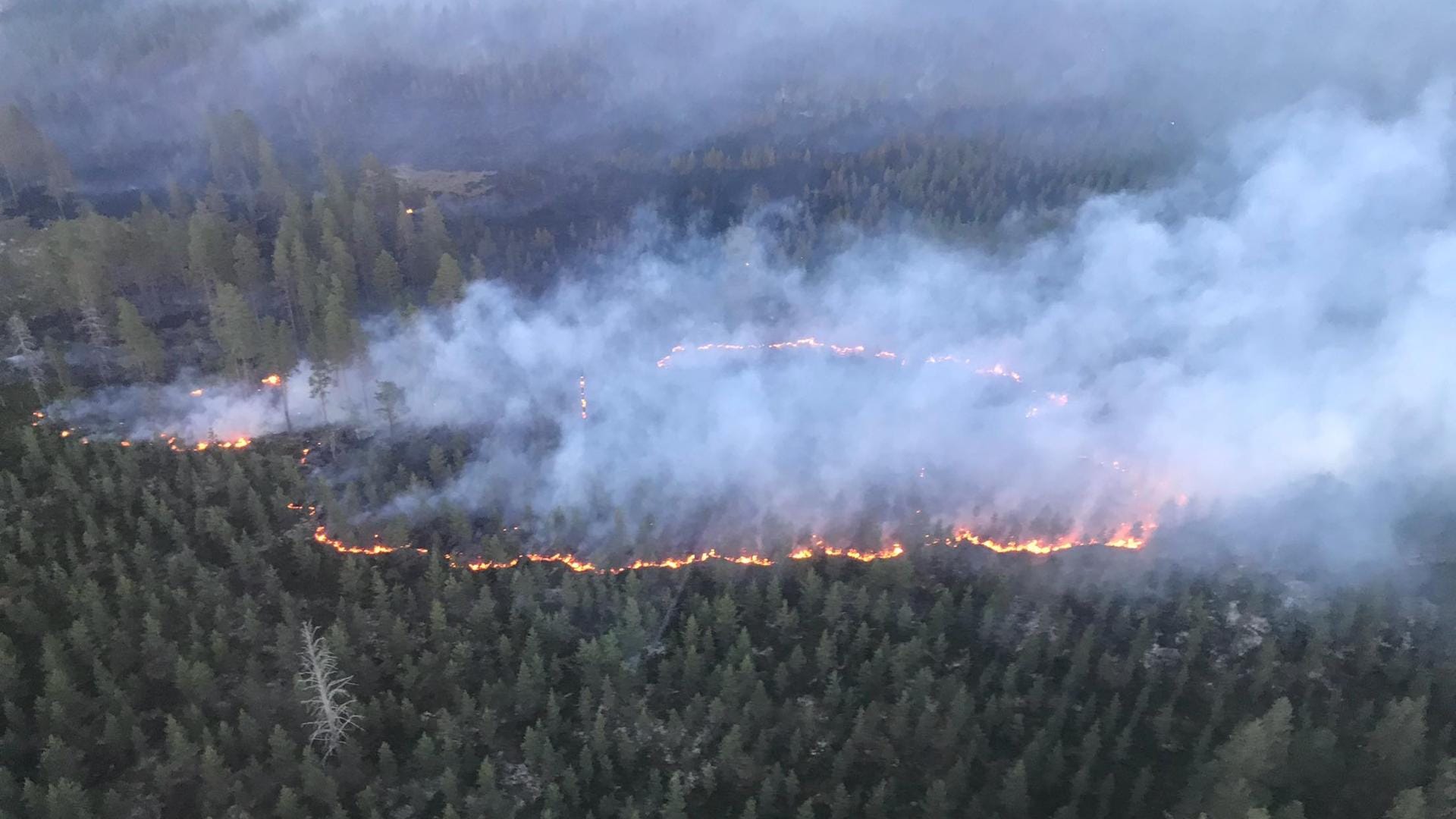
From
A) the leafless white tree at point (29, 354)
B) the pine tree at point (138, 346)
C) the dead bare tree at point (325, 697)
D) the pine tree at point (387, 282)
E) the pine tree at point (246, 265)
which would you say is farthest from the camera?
the pine tree at point (387, 282)

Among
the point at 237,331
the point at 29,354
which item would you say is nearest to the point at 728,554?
the point at 237,331

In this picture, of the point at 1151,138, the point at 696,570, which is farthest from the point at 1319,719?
the point at 1151,138

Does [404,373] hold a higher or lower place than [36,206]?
lower

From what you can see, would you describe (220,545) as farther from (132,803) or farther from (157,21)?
(157,21)

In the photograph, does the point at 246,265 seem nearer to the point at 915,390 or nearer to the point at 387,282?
the point at 387,282

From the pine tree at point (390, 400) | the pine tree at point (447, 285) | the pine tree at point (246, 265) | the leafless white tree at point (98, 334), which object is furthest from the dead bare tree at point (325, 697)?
the pine tree at point (246, 265)

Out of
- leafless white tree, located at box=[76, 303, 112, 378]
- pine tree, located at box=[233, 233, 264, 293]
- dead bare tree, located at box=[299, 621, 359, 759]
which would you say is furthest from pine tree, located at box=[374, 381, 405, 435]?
dead bare tree, located at box=[299, 621, 359, 759]

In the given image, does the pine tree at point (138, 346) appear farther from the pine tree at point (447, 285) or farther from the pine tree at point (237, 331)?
the pine tree at point (447, 285)
